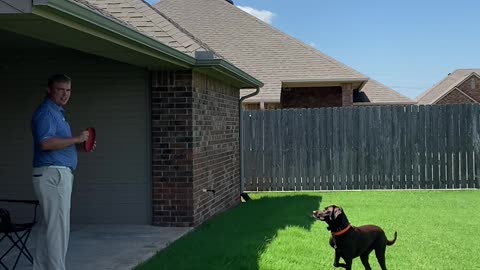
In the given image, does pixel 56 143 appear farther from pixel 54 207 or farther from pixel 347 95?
pixel 347 95

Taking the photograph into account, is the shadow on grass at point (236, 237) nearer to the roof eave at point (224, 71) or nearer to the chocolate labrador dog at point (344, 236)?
the chocolate labrador dog at point (344, 236)

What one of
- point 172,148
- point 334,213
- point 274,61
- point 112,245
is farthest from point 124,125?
point 274,61

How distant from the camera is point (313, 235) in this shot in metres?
7.72

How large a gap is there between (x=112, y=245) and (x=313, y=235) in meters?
2.53

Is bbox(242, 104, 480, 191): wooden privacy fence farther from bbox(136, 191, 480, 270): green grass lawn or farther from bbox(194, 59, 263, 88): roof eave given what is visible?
bbox(194, 59, 263, 88): roof eave

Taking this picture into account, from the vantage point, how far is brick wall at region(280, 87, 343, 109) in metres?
20.1

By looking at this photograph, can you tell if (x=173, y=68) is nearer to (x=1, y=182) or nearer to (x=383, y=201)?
(x=1, y=182)

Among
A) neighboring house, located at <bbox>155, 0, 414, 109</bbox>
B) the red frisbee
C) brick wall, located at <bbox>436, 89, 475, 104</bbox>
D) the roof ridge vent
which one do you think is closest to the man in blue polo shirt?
the red frisbee

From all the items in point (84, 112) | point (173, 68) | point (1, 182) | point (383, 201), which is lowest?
point (383, 201)

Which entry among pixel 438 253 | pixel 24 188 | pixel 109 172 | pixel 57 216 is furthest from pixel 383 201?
pixel 57 216

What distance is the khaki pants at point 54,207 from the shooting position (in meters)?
4.58

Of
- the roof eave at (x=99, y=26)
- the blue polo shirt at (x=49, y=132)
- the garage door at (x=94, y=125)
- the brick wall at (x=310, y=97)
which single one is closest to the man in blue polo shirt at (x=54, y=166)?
the blue polo shirt at (x=49, y=132)

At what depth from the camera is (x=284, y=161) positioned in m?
13.8

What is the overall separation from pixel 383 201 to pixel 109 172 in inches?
220
